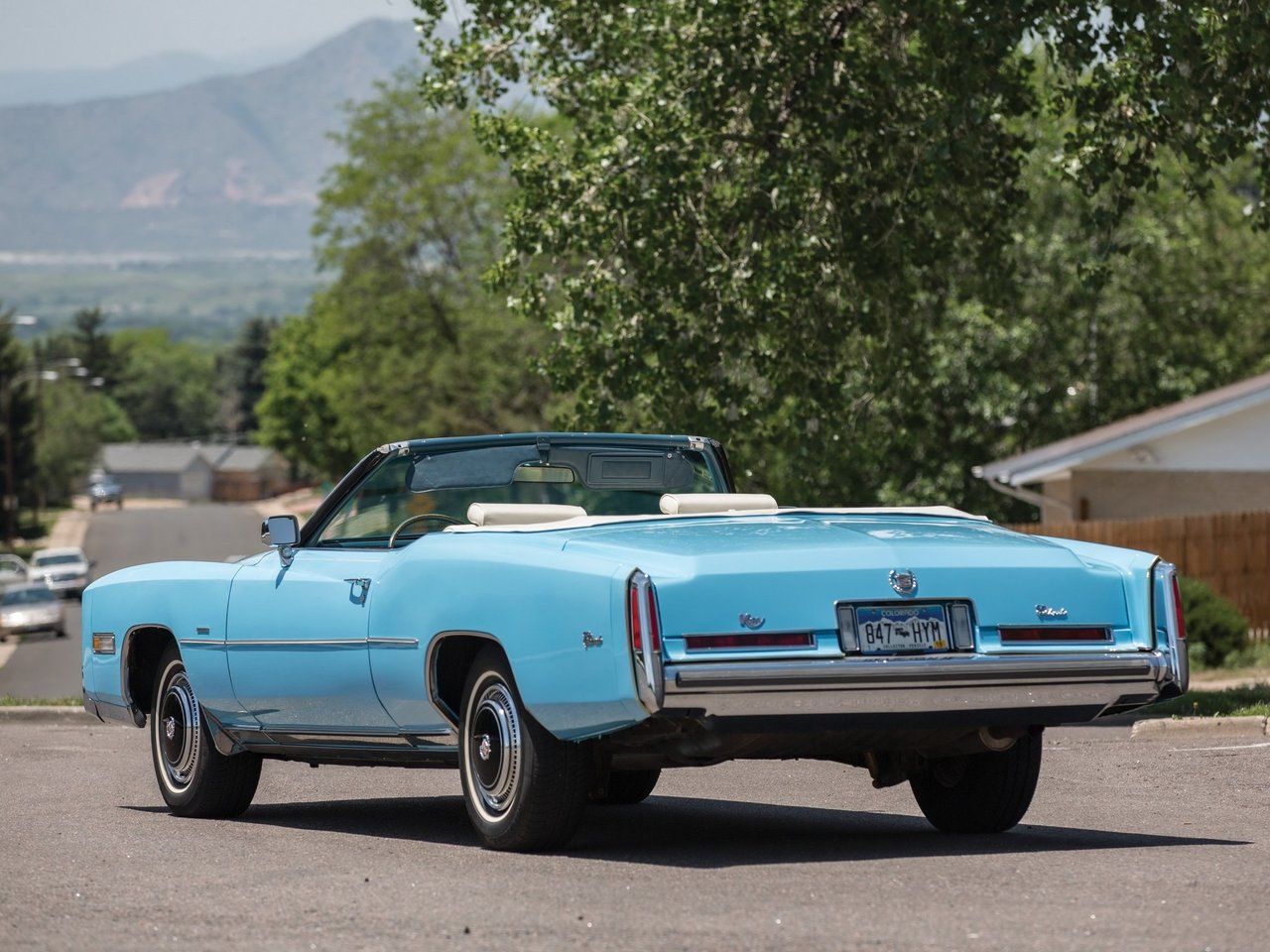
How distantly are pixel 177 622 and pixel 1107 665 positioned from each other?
14.4 ft

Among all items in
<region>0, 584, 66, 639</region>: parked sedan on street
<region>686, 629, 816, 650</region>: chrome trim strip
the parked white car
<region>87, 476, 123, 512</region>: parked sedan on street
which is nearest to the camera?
<region>686, 629, 816, 650</region>: chrome trim strip

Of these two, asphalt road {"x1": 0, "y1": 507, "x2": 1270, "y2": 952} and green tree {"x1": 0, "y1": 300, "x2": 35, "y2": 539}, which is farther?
green tree {"x1": 0, "y1": 300, "x2": 35, "y2": 539}

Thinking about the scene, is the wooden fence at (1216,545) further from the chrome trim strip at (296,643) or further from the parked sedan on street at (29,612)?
the parked sedan on street at (29,612)

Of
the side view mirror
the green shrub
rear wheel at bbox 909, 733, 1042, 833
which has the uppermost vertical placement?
the side view mirror

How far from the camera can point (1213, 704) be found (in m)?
15.9

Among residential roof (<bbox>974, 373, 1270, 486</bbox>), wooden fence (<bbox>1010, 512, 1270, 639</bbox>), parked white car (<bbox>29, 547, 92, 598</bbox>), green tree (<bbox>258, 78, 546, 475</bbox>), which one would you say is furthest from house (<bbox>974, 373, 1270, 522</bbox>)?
parked white car (<bbox>29, 547, 92, 598</bbox>)

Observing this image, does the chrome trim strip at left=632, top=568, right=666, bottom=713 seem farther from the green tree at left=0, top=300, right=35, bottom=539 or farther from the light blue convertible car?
the green tree at left=0, top=300, right=35, bottom=539

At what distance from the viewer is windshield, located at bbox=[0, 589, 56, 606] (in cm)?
5059

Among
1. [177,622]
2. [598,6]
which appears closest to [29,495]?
[598,6]

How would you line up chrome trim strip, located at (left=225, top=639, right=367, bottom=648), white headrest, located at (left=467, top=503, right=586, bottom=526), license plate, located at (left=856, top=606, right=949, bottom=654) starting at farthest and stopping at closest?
chrome trim strip, located at (left=225, top=639, right=367, bottom=648), white headrest, located at (left=467, top=503, right=586, bottom=526), license plate, located at (left=856, top=606, right=949, bottom=654)

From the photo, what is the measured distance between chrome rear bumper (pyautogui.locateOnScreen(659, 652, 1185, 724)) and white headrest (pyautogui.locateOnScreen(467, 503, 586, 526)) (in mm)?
1431

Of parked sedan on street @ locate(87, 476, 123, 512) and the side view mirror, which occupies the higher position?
the side view mirror

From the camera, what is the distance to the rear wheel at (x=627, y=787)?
10.1 metres

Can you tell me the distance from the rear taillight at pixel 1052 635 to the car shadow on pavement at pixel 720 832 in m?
0.82
